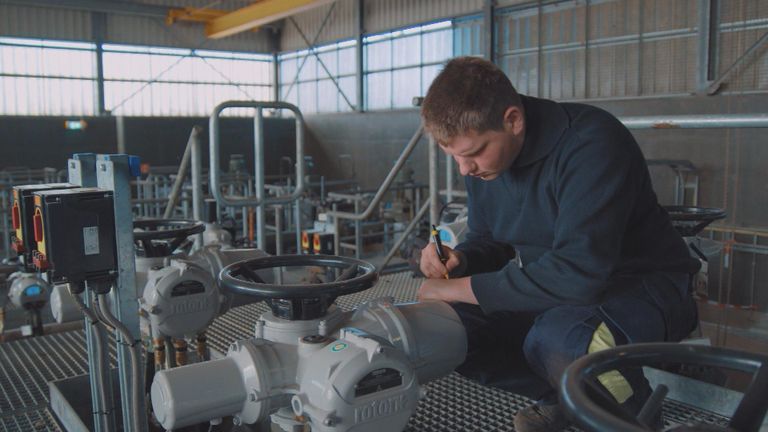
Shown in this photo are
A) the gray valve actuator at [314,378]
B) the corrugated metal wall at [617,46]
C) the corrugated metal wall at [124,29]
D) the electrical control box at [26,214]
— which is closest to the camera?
the gray valve actuator at [314,378]

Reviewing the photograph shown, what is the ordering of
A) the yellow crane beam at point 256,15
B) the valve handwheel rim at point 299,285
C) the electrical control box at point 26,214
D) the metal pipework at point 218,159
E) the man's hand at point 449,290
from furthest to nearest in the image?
1. the yellow crane beam at point 256,15
2. the metal pipework at point 218,159
3. the electrical control box at point 26,214
4. the man's hand at point 449,290
5. the valve handwheel rim at point 299,285

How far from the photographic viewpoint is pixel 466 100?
6.03 feet

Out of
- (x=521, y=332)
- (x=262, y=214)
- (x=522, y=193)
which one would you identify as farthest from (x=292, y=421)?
(x=262, y=214)

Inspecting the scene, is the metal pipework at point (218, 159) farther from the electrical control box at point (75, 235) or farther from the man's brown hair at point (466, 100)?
the man's brown hair at point (466, 100)

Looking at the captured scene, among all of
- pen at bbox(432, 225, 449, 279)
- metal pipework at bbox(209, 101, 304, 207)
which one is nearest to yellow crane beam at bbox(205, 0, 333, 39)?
metal pipework at bbox(209, 101, 304, 207)

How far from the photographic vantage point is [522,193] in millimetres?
2139

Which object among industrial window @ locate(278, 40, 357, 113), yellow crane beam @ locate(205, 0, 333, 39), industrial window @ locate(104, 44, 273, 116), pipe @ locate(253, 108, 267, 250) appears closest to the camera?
pipe @ locate(253, 108, 267, 250)

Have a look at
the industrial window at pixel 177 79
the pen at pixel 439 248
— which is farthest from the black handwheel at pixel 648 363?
the industrial window at pixel 177 79

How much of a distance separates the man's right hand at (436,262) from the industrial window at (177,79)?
54.7ft

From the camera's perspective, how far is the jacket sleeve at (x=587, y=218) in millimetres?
1802

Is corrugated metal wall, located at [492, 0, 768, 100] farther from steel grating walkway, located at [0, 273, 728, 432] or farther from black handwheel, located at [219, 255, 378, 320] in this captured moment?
black handwheel, located at [219, 255, 378, 320]

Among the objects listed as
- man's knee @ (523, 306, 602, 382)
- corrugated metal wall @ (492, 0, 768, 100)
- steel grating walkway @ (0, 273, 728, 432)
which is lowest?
steel grating walkway @ (0, 273, 728, 432)

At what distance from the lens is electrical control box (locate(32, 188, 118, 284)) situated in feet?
6.45

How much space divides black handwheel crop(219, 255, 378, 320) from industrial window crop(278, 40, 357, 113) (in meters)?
15.7
